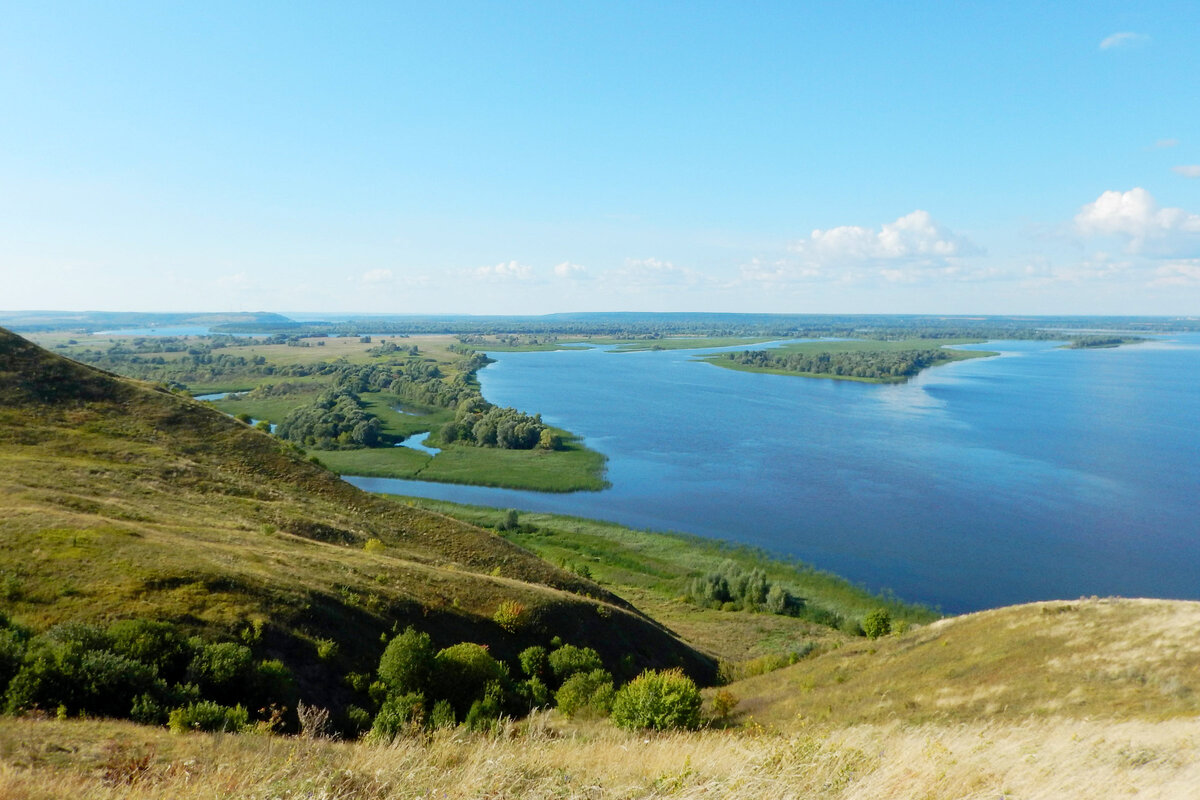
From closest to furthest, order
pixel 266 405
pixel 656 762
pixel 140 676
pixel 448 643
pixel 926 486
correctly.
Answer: pixel 656 762, pixel 140 676, pixel 448 643, pixel 926 486, pixel 266 405

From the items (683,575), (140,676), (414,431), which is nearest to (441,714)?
(140,676)

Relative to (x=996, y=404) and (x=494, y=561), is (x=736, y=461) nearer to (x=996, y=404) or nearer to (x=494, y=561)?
(x=494, y=561)

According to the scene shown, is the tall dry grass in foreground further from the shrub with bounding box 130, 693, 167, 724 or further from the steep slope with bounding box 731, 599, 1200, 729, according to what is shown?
the steep slope with bounding box 731, 599, 1200, 729

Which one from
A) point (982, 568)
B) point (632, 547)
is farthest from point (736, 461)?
point (982, 568)

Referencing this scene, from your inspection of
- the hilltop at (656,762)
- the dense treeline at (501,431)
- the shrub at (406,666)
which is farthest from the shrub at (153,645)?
the dense treeline at (501,431)

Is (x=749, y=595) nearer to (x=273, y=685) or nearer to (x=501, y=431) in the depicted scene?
(x=273, y=685)

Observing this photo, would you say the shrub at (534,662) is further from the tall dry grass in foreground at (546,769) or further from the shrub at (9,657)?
the shrub at (9,657)
